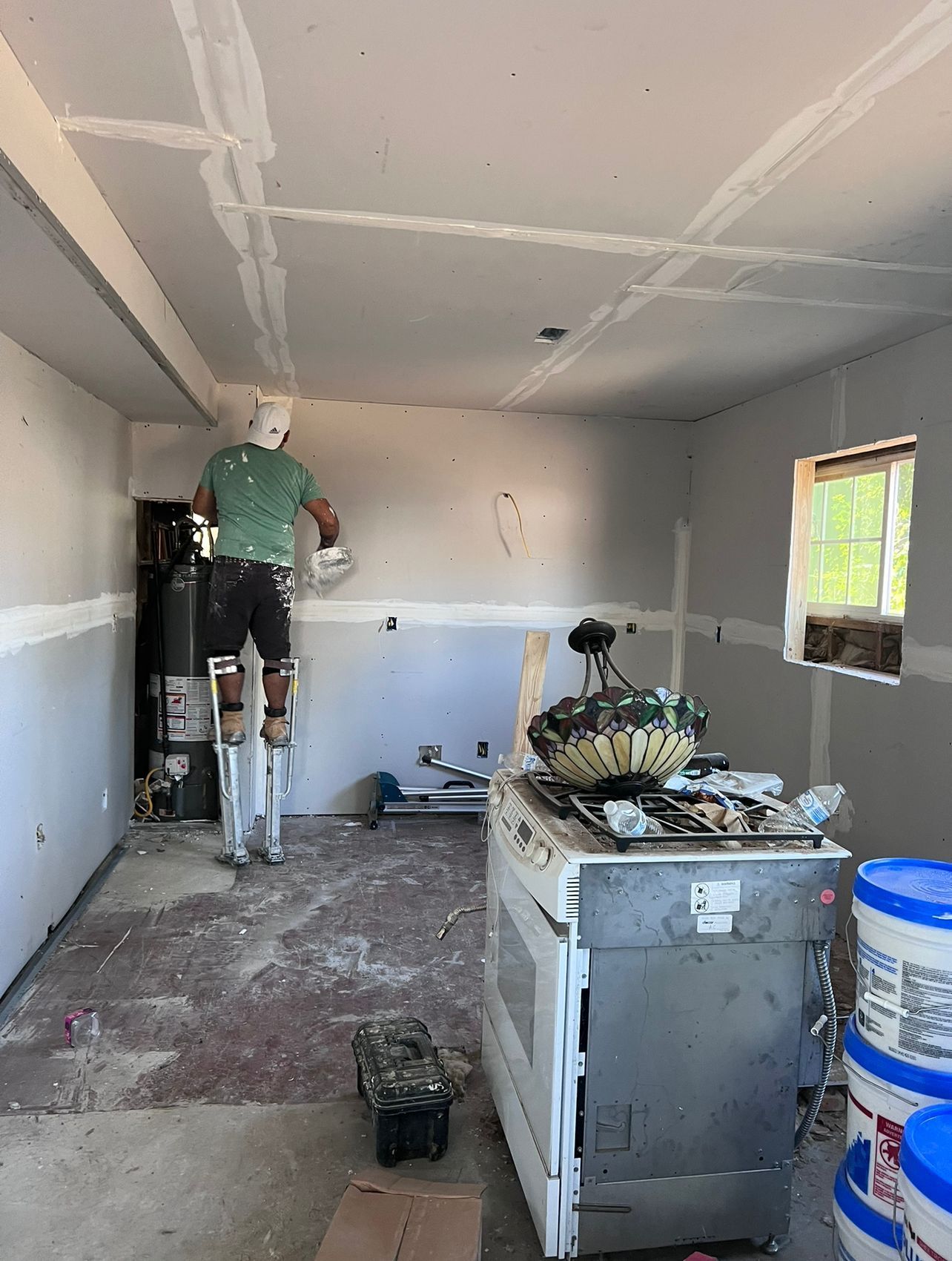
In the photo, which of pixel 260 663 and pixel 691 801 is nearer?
pixel 691 801

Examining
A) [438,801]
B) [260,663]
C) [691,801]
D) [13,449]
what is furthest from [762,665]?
[13,449]

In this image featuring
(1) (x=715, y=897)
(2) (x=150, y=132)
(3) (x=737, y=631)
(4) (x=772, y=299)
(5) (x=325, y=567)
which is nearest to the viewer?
(1) (x=715, y=897)

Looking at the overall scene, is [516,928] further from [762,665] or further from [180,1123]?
[762,665]

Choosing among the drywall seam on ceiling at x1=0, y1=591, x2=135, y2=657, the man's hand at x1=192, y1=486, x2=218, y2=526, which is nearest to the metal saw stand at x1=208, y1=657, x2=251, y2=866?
the drywall seam on ceiling at x1=0, y1=591, x2=135, y2=657

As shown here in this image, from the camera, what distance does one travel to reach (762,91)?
148cm

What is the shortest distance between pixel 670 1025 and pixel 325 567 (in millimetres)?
3350

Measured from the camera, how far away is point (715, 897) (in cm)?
156

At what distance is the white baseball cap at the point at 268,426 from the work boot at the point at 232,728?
1.29 metres

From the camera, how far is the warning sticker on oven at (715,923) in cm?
156

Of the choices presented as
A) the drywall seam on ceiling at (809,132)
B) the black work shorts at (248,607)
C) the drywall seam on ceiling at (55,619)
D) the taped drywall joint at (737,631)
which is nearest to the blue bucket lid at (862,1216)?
the drywall seam on ceiling at (809,132)

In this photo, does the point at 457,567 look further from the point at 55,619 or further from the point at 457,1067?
the point at 457,1067

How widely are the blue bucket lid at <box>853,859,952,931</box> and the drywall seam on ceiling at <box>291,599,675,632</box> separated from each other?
3.30 m

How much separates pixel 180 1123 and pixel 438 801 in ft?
8.67

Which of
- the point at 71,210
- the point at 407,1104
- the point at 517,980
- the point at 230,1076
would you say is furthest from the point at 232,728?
the point at 71,210
